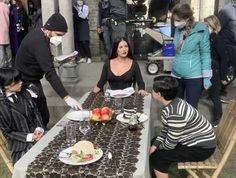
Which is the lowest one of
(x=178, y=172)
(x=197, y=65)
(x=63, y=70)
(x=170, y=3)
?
(x=178, y=172)

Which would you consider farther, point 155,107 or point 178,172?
point 155,107

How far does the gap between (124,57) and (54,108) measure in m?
1.97

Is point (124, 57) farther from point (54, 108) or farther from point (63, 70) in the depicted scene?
point (63, 70)

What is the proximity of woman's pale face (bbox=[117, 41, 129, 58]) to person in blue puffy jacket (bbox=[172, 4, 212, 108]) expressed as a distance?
23.2 inches

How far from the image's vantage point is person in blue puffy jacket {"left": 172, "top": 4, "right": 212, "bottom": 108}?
14.6 feet

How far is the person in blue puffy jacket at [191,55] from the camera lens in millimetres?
4449

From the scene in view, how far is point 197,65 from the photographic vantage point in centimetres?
457

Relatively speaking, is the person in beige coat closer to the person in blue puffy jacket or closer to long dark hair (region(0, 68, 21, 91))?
the person in blue puffy jacket

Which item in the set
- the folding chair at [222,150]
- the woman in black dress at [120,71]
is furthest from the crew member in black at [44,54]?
the folding chair at [222,150]

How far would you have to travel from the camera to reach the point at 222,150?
3516 millimetres

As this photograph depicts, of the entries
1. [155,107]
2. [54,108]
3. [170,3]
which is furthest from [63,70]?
[170,3]

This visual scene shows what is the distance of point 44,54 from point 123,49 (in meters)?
1.00

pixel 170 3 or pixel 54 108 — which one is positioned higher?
pixel 170 3

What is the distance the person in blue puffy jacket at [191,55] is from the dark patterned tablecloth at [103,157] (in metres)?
1.53
